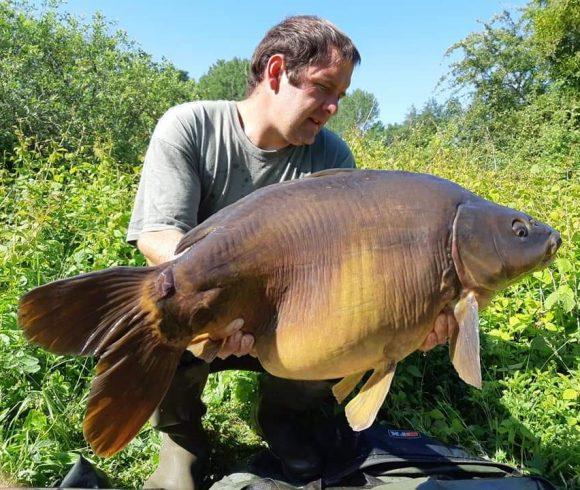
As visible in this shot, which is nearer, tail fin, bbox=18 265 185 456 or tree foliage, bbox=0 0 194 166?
tail fin, bbox=18 265 185 456

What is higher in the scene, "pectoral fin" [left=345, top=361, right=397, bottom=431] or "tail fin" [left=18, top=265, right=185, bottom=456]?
"tail fin" [left=18, top=265, right=185, bottom=456]

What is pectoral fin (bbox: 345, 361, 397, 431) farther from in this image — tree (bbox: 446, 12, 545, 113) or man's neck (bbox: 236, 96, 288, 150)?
tree (bbox: 446, 12, 545, 113)

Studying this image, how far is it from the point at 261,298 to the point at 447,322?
1.54 ft

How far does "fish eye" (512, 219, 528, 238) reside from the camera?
146cm

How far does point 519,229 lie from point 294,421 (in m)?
1.03

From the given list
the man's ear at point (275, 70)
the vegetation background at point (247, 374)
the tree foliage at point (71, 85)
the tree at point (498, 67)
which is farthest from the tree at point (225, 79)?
the man's ear at point (275, 70)

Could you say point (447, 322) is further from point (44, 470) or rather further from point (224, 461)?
point (44, 470)

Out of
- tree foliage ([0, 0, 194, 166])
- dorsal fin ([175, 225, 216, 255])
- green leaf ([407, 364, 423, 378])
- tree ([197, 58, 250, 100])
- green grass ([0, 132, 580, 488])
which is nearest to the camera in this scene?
dorsal fin ([175, 225, 216, 255])

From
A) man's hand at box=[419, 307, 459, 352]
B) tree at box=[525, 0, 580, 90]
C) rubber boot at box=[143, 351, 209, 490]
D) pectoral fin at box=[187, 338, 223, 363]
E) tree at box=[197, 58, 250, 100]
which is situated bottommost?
rubber boot at box=[143, 351, 209, 490]

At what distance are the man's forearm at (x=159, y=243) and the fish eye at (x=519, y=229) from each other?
0.89m

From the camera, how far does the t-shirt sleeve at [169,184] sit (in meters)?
1.78

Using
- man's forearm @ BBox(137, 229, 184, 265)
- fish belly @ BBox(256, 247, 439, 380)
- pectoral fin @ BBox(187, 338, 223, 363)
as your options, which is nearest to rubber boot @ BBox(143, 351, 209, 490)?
man's forearm @ BBox(137, 229, 184, 265)

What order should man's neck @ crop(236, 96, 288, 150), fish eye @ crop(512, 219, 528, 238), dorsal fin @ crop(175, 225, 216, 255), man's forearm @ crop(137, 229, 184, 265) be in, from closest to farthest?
1. dorsal fin @ crop(175, 225, 216, 255)
2. fish eye @ crop(512, 219, 528, 238)
3. man's forearm @ crop(137, 229, 184, 265)
4. man's neck @ crop(236, 96, 288, 150)

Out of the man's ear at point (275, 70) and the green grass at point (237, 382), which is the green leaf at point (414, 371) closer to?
the green grass at point (237, 382)
